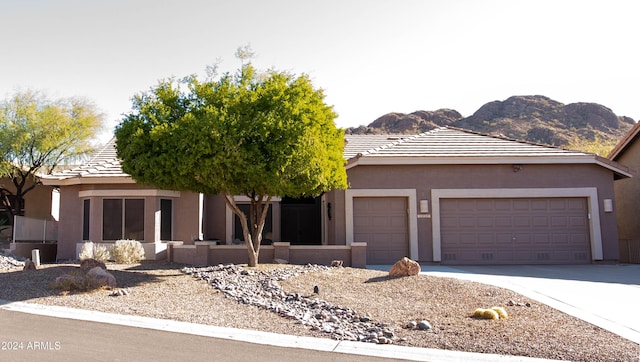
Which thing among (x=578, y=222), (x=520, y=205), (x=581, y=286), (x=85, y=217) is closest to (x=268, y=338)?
(x=581, y=286)

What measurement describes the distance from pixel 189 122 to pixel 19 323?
5.75 meters

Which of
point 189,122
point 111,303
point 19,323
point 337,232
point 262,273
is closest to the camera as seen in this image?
point 19,323

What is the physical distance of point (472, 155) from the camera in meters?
17.5

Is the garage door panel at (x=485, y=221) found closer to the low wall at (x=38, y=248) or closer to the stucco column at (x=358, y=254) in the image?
the stucco column at (x=358, y=254)

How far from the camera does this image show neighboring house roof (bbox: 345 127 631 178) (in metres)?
17.2

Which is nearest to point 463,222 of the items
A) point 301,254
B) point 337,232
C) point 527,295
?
point 337,232

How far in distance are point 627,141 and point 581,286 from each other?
42.0 feet

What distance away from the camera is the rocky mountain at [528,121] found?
62.3 metres

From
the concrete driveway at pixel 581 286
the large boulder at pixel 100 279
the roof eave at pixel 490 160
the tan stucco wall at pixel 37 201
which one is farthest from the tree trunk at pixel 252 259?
the tan stucco wall at pixel 37 201

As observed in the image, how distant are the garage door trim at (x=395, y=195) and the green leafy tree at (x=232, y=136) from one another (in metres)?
3.36

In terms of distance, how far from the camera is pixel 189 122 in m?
12.2

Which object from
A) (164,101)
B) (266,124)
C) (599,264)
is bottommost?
(599,264)

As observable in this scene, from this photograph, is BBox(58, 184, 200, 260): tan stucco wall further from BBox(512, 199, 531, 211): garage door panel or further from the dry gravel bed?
BBox(512, 199, 531, 211): garage door panel

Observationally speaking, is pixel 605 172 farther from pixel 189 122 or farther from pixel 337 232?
pixel 189 122
